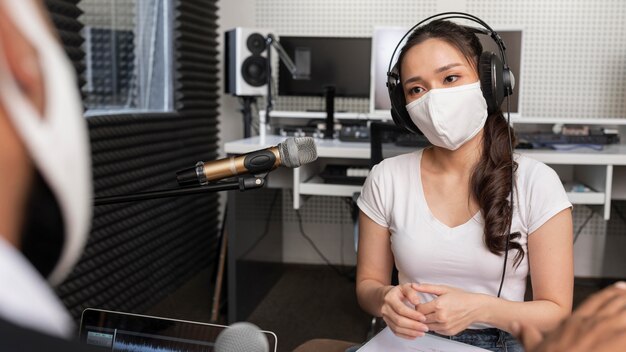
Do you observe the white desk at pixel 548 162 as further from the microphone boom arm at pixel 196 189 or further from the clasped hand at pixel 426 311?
the microphone boom arm at pixel 196 189

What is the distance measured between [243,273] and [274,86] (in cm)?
122

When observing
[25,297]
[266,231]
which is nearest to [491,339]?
[25,297]

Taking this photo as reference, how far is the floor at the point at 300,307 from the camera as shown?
299 centimetres

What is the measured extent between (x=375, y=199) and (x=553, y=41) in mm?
2818

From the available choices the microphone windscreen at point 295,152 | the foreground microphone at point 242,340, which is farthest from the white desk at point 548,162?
the foreground microphone at point 242,340

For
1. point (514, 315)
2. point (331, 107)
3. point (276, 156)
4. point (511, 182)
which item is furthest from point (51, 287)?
point (331, 107)

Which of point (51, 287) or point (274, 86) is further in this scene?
point (274, 86)

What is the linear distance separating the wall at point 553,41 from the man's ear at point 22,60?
3660mm

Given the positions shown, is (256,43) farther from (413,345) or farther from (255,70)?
(413,345)

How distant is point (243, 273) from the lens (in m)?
2.96

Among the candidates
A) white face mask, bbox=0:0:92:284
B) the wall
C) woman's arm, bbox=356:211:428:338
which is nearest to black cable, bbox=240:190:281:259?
the wall

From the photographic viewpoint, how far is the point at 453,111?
4.57ft

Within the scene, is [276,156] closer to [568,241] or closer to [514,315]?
[514,315]

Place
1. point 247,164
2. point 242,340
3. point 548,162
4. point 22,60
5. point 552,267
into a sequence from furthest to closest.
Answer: point 548,162 < point 552,267 < point 247,164 < point 242,340 < point 22,60
